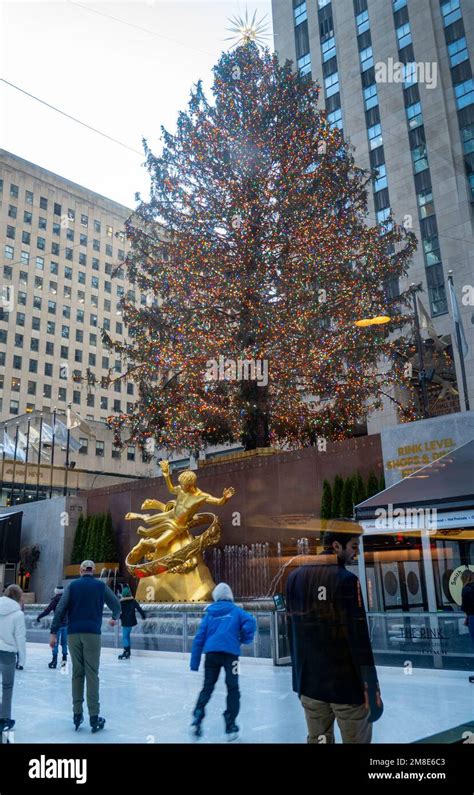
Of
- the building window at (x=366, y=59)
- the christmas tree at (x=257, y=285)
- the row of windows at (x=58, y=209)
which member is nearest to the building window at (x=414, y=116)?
the building window at (x=366, y=59)

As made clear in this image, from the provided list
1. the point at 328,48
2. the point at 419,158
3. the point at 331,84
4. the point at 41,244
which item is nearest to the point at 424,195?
the point at 419,158

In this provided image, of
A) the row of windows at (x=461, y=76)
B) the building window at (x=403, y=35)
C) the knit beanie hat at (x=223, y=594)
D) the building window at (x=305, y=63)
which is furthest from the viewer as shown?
the building window at (x=305, y=63)

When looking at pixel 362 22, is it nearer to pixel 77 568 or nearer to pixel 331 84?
pixel 331 84

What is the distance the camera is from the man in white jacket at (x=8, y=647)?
20.5 ft

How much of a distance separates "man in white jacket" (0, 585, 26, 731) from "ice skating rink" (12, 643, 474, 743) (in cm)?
26

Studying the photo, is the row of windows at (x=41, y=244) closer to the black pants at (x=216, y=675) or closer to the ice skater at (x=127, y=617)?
the ice skater at (x=127, y=617)

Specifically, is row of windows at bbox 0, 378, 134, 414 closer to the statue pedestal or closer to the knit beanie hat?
the statue pedestal

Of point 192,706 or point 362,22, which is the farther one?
point 362,22

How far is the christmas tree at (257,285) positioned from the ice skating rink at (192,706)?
1116 cm

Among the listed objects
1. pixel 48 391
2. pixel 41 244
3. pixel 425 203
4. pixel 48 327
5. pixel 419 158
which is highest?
pixel 41 244

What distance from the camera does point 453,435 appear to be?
14930 millimetres

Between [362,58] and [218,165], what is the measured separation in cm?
3301

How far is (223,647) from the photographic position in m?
6.05

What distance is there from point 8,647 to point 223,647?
2083 mm
